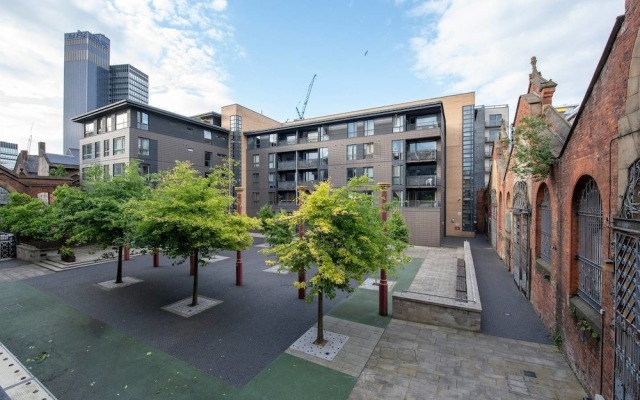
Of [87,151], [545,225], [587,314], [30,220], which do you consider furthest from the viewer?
[87,151]

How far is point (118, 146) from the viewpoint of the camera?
2959cm

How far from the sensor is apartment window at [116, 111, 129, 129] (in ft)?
95.1

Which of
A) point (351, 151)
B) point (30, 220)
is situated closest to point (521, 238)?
point (351, 151)

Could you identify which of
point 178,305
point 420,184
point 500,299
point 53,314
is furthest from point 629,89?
point 420,184

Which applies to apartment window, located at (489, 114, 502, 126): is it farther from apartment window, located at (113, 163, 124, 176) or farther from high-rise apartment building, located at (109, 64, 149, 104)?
high-rise apartment building, located at (109, 64, 149, 104)

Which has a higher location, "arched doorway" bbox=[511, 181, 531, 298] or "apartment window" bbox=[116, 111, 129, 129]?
"apartment window" bbox=[116, 111, 129, 129]

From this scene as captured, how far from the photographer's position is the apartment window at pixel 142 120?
2931cm

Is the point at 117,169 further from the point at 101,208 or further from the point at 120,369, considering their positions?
the point at 120,369

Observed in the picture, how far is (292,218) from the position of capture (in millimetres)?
7648

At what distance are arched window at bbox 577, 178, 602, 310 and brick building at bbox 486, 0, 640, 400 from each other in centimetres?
2

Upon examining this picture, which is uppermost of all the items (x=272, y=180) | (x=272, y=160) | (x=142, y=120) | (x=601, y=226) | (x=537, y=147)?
(x=142, y=120)

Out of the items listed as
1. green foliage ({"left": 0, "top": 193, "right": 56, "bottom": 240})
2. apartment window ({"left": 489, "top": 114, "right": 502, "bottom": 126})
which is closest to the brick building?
green foliage ({"left": 0, "top": 193, "right": 56, "bottom": 240})

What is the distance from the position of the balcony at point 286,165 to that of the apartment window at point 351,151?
7.52 meters

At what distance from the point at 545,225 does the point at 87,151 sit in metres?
43.5
